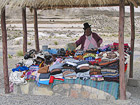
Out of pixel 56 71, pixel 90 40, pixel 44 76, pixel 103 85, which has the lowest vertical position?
pixel 103 85

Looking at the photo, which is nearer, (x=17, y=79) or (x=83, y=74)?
(x=83, y=74)

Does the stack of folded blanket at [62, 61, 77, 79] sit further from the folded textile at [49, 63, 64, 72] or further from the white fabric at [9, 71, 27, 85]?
the white fabric at [9, 71, 27, 85]

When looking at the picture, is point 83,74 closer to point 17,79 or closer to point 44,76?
point 44,76

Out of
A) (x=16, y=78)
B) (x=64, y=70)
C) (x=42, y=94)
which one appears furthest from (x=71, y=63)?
(x=16, y=78)

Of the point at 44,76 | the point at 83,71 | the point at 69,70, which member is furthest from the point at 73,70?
the point at 44,76

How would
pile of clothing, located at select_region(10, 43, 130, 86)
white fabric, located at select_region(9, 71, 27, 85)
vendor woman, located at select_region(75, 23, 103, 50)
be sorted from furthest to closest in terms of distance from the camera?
vendor woman, located at select_region(75, 23, 103, 50) → white fabric, located at select_region(9, 71, 27, 85) → pile of clothing, located at select_region(10, 43, 130, 86)

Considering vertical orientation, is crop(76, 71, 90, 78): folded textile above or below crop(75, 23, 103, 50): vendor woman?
below

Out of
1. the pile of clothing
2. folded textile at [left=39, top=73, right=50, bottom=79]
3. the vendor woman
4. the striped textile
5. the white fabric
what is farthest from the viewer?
the vendor woman

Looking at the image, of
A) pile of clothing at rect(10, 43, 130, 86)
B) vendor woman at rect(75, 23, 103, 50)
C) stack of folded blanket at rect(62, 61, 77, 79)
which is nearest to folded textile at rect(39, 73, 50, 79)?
pile of clothing at rect(10, 43, 130, 86)

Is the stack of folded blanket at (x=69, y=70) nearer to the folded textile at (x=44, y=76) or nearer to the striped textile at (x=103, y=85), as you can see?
the striped textile at (x=103, y=85)

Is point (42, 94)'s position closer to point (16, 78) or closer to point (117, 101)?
point (16, 78)

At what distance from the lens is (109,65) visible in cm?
487

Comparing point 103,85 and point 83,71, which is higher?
point 83,71

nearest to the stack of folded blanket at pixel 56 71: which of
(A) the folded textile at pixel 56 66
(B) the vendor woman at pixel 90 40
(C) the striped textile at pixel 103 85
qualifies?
(A) the folded textile at pixel 56 66
